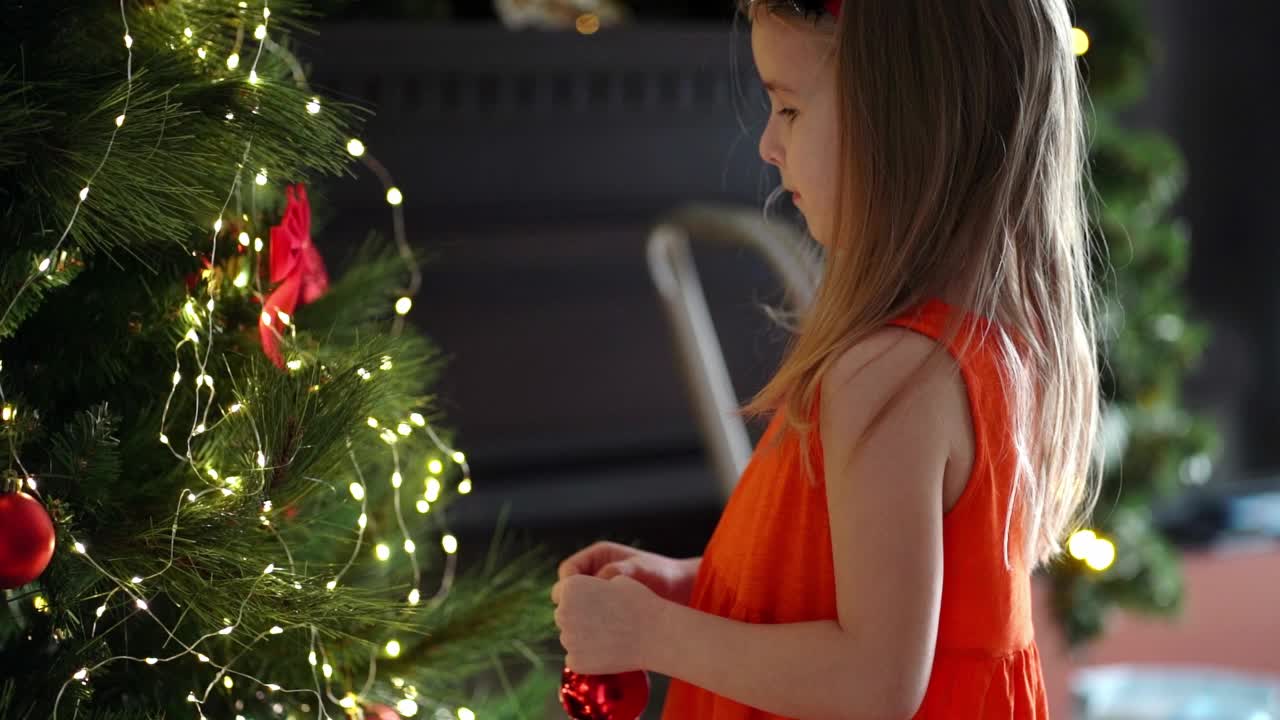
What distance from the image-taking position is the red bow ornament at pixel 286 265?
2.85 feet

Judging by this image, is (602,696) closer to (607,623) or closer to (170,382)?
(607,623)

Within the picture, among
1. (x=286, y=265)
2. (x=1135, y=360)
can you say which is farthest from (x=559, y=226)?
(x=286, y=265)

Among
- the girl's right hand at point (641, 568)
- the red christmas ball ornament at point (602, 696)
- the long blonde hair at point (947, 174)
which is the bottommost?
the red christmas ball ornament at point (602, 696)

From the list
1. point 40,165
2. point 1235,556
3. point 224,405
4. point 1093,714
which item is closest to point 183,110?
point 40,165

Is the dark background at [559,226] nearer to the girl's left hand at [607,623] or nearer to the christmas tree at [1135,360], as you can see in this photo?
the christmas tree at [1135,360]

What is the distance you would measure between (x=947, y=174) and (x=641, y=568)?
1.02 feet

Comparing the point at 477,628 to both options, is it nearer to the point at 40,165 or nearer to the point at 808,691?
the point at 808,691

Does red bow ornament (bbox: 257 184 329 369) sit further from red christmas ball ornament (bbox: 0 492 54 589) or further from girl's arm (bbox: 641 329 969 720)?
girl's arm (bbox: 641 329 969 720)

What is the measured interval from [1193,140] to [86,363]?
3067mm

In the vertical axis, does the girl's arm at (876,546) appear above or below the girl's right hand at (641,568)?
above

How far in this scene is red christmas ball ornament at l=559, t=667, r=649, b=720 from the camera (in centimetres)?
87

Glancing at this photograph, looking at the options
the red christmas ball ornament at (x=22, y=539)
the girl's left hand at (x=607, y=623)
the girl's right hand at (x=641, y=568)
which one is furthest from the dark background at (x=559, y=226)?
the red christmas ball ornament at (x=22, y=539)

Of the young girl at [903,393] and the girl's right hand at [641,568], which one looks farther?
the girl's right hand at [641,568]

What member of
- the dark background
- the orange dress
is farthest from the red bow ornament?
the dark background
